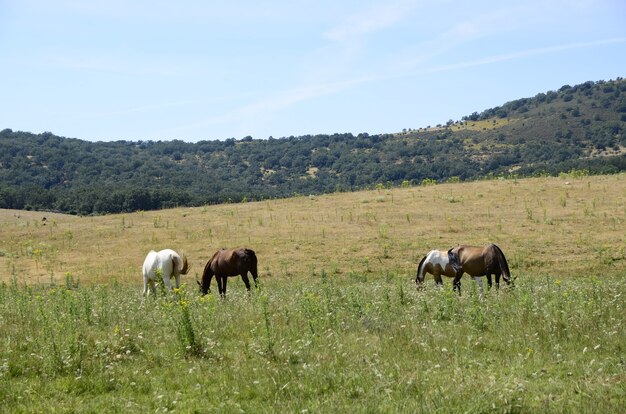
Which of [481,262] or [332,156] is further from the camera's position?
[332,156]

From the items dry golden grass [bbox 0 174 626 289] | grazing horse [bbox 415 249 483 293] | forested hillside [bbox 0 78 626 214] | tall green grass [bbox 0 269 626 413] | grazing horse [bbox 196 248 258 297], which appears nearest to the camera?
tall green grass [bbox 0 269 626 413]

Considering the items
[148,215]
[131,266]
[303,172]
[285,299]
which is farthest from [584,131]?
[285,299]

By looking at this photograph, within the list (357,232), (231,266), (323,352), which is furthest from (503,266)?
(357,232)

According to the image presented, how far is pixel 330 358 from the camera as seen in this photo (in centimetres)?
872

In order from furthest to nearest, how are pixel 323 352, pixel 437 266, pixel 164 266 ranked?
pixel 437 266, pixel 164 266, pixel 323 352

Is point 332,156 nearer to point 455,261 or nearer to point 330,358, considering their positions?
point 455,261

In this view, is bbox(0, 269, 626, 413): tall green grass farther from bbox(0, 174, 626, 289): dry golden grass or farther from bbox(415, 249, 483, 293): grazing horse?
bbox(0, 174, 626, 289): dry golden grass

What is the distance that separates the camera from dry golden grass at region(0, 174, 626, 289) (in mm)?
27594

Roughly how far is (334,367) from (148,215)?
38237mm

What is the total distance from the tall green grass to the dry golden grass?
11.3m

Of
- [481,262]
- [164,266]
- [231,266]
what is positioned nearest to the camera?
[481,262]

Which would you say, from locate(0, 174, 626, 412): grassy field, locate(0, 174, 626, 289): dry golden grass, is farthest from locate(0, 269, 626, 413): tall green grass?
locate(0, 174, 626, 289): dry golden grass

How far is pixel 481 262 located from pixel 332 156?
12812 centimetres

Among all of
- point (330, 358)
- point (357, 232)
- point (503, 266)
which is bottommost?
point (357, 232)
